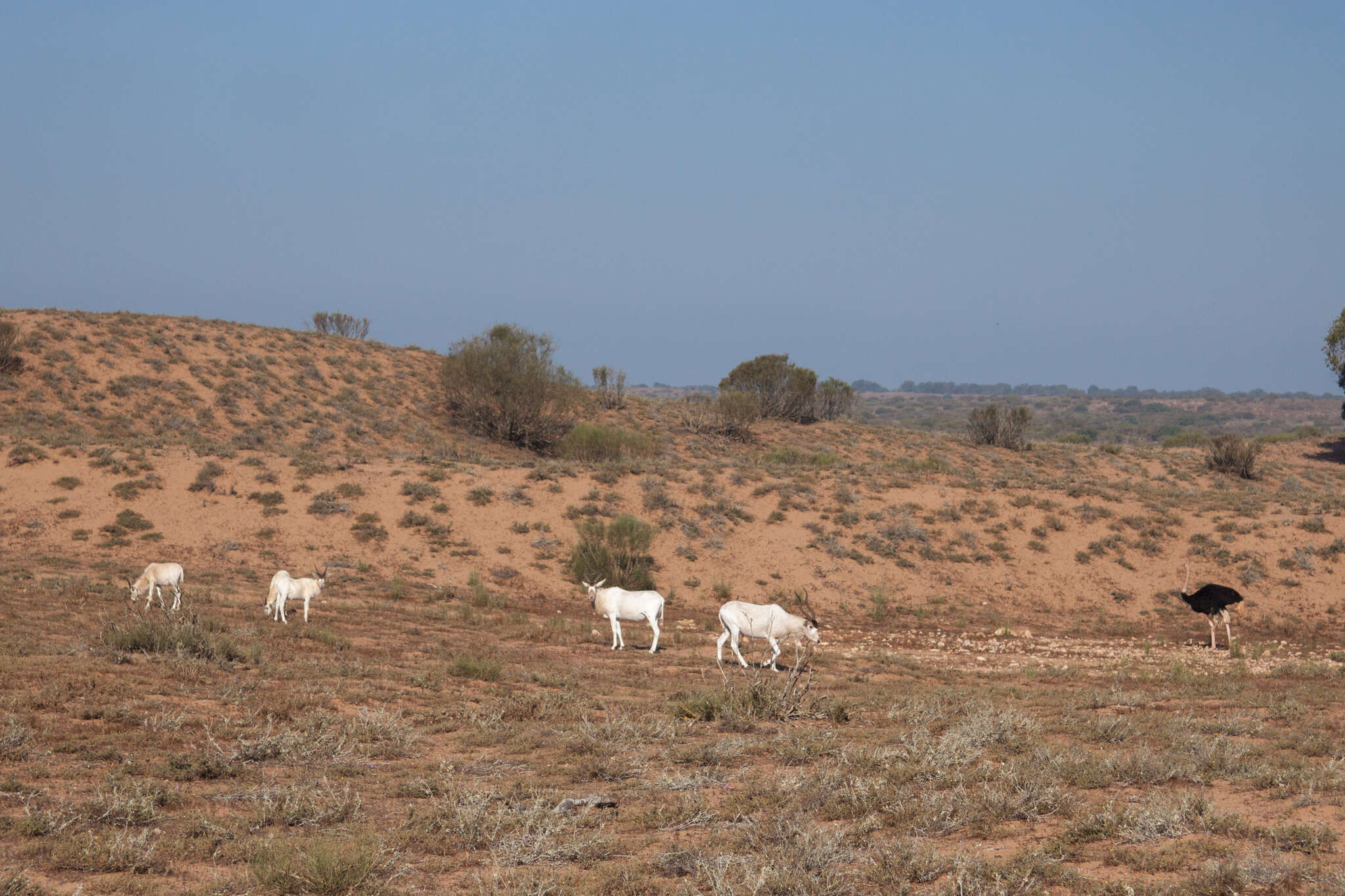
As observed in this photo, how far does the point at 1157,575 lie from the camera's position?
22328 mm

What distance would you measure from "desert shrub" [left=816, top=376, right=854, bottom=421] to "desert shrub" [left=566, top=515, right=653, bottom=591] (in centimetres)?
3365

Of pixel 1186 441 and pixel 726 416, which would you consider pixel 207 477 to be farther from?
pixel 1186 441

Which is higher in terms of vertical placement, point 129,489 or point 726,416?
point 726,416

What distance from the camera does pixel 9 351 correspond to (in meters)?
34.5

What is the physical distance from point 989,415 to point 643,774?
46377mm

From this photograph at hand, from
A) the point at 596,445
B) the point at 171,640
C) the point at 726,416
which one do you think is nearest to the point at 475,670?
the point at 171,640

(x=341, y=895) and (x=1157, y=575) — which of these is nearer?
(x=341, y=895)

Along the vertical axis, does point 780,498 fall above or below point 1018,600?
above

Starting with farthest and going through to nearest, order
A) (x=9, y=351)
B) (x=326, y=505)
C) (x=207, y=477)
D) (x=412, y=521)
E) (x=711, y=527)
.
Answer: (x=9, y=351)
(x=711, y=527)
(x=207, y=477)
(x=326, y=505)
(x=412, y=521)

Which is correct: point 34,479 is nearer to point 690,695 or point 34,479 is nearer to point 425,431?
point 425,431

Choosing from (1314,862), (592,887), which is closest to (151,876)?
(592,887)

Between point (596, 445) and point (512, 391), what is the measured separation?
8.10m

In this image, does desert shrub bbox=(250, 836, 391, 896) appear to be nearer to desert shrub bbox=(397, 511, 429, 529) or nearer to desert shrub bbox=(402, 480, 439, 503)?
desert shrub bbox=(397, 511, 429, 529)

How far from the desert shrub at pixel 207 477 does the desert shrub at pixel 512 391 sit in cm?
1625
